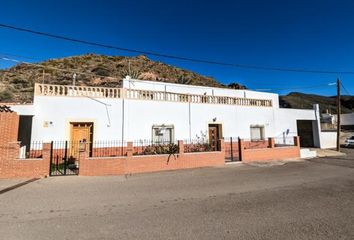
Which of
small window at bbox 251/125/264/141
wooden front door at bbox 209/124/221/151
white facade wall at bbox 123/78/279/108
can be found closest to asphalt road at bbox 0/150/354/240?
wooden front door at bbox 209/124/221/151

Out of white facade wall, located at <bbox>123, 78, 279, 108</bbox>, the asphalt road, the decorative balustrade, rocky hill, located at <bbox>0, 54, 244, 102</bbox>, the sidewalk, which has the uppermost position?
rocky hill, located at <bbox>0, 54, 244, 102</bbox>

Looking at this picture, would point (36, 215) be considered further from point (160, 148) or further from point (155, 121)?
point (155, 121)

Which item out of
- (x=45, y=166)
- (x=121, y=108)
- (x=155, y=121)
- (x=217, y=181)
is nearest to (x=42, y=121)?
Result: (x=45, y=166)

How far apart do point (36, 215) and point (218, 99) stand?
13.9 metres

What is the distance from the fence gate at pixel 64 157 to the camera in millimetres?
10867

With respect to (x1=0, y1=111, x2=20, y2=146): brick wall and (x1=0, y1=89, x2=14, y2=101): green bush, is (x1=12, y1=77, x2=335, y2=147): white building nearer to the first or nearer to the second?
(x1=0, y1=111, x2=20, y2=146): brick wall

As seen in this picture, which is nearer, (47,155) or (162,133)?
(47,155)

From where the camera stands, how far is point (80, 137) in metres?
13.0

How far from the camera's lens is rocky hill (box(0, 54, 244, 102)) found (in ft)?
88.6

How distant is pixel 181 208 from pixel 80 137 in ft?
29.9

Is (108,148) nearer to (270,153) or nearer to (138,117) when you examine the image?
(138,117)

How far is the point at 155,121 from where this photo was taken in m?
14.8

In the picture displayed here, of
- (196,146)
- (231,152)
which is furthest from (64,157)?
(231,152)

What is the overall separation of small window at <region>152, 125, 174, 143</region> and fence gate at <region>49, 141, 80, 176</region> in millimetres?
4440
